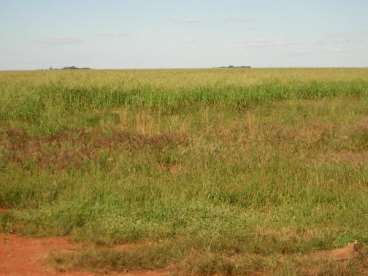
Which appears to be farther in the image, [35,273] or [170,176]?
[170,176]

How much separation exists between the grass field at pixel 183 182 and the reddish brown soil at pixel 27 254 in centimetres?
15

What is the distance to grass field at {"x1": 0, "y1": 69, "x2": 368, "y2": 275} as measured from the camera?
5.32 m

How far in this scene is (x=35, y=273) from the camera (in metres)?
4.88

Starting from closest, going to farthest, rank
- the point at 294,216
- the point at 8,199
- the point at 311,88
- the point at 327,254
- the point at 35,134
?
the point at 327,254 → the point at 294,216 → the point at 8,199 → the point at 35,134 → the point at 311,88

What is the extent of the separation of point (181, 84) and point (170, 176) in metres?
10.8

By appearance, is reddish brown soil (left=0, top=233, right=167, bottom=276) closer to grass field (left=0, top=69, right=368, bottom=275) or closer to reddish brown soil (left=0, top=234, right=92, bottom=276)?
reddish brown soil (left=0, top=234, right=92, bottom=276)

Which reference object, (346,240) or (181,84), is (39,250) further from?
(181,84)

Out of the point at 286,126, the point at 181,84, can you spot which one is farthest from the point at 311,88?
the point at 286,126

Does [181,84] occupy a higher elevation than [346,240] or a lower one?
higher

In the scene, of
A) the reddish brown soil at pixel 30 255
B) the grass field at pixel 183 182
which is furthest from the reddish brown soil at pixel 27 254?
the grass field at pixel 183 182

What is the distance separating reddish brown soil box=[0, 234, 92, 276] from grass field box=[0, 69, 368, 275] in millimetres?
147

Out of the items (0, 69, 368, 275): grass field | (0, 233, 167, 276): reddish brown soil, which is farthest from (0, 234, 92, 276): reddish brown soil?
(0, 69, 368, 275): grass field

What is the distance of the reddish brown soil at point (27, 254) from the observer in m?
4.93

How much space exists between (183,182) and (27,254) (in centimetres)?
308
